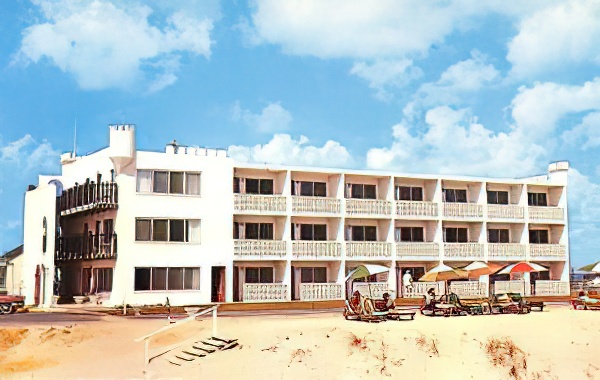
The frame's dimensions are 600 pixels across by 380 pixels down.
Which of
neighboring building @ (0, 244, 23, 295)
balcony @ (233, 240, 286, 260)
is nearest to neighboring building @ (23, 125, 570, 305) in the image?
balcony @ (233, 240, 286, 260)

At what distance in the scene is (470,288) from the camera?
48844mm

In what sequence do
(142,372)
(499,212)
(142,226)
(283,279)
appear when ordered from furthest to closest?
(499,212)
(283,279)
(142,226)
(142,372)

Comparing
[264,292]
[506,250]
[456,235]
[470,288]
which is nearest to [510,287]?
[470,288]

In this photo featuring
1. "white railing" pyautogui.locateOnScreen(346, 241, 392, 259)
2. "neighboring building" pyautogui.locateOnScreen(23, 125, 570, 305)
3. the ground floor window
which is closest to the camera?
the ground floor window

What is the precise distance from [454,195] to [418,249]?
5.39 m

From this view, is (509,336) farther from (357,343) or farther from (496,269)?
(496,269)

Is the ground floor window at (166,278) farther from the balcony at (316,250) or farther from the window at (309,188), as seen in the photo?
the window at (309,188)

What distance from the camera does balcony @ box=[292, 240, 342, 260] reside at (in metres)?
44.6

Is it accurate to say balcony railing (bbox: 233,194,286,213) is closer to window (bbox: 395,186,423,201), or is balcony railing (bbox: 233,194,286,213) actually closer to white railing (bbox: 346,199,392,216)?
white railing (bbox: 346,199,392,216)

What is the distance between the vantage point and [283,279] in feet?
146

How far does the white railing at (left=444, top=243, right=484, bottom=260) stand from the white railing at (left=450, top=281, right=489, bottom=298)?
1.74 metres

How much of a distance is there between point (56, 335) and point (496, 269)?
23841 mm

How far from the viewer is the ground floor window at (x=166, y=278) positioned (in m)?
40.4

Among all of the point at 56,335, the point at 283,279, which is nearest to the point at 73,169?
the point at 283,279
